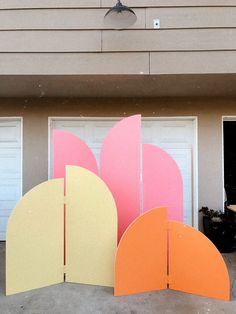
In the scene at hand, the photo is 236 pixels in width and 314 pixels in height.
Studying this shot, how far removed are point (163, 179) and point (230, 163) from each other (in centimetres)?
A: 278

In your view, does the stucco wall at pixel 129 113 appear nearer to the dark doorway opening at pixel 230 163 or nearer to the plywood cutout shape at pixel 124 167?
the dark doorway opening at pixel 230 163

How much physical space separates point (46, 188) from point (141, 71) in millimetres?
2018

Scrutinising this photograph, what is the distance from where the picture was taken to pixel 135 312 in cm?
288

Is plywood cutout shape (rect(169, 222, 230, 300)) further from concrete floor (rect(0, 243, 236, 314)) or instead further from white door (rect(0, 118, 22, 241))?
white door (rect(0, 118, 22, 241))

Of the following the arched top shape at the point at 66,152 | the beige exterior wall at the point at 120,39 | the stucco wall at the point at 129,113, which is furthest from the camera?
the stucco wall at the point at 129,113

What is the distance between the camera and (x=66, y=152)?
376 centimetres

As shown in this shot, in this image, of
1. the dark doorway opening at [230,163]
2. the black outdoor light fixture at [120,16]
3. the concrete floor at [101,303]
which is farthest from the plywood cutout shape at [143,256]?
the dark doorway opening at [230,163]

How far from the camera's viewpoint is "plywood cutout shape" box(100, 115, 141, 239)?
11.8 feet

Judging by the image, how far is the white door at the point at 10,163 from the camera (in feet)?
17.3

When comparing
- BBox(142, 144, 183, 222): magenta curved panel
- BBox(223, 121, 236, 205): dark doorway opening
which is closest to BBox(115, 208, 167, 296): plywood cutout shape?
BBox(142, 144, 183, 222): magenta curved panel

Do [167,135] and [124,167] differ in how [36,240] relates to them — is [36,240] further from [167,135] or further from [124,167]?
[167,135]

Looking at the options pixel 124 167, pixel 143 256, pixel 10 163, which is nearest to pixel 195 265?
pixel 143 256

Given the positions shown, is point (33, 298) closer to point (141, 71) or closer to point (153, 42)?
point (141, 71)

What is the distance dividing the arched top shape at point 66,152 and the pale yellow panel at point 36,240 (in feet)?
1.21
